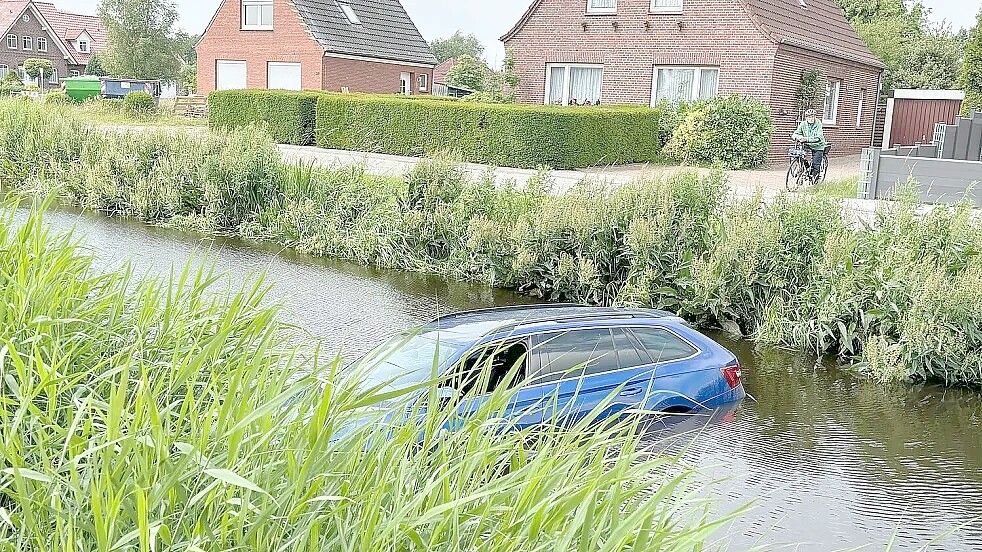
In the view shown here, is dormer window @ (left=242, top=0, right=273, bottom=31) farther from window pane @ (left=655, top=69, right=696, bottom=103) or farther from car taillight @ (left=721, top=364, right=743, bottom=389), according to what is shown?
car taillight @ (left=721, top=364, right=743, bottom=389)

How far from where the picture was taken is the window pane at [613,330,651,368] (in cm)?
895

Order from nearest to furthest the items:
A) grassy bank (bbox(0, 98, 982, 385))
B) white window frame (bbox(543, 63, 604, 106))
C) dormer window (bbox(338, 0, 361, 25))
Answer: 1. grassy bank (bbox(0, 98, 982, 385))
2. white window frame (bbox(543, 63, 604, 106))
3. dormer window (bbox(338, 0, 361, 25))

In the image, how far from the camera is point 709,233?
45.4 ft

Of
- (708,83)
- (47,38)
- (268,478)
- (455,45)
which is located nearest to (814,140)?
(708,83)

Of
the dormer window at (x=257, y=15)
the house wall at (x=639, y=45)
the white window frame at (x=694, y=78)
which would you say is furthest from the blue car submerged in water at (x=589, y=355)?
the dormer window at (x=257, y=15)

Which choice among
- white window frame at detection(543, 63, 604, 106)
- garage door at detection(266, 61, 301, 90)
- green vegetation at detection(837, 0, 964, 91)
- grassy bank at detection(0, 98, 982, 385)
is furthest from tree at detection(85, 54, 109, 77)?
grassy bank at detection(0, 98, 982, 385)

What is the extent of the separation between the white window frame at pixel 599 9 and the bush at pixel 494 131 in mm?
3946

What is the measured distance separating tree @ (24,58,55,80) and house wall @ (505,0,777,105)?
46616 mm

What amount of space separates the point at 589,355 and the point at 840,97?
27.0 meters

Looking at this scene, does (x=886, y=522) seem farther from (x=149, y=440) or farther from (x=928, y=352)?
(x=149, y=440)

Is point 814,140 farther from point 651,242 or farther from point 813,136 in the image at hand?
point 651,242

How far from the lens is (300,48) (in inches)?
1489

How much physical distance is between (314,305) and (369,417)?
10.2 m

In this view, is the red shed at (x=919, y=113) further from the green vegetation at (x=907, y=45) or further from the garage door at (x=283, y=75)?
the garage door at (x=283, y=75)
